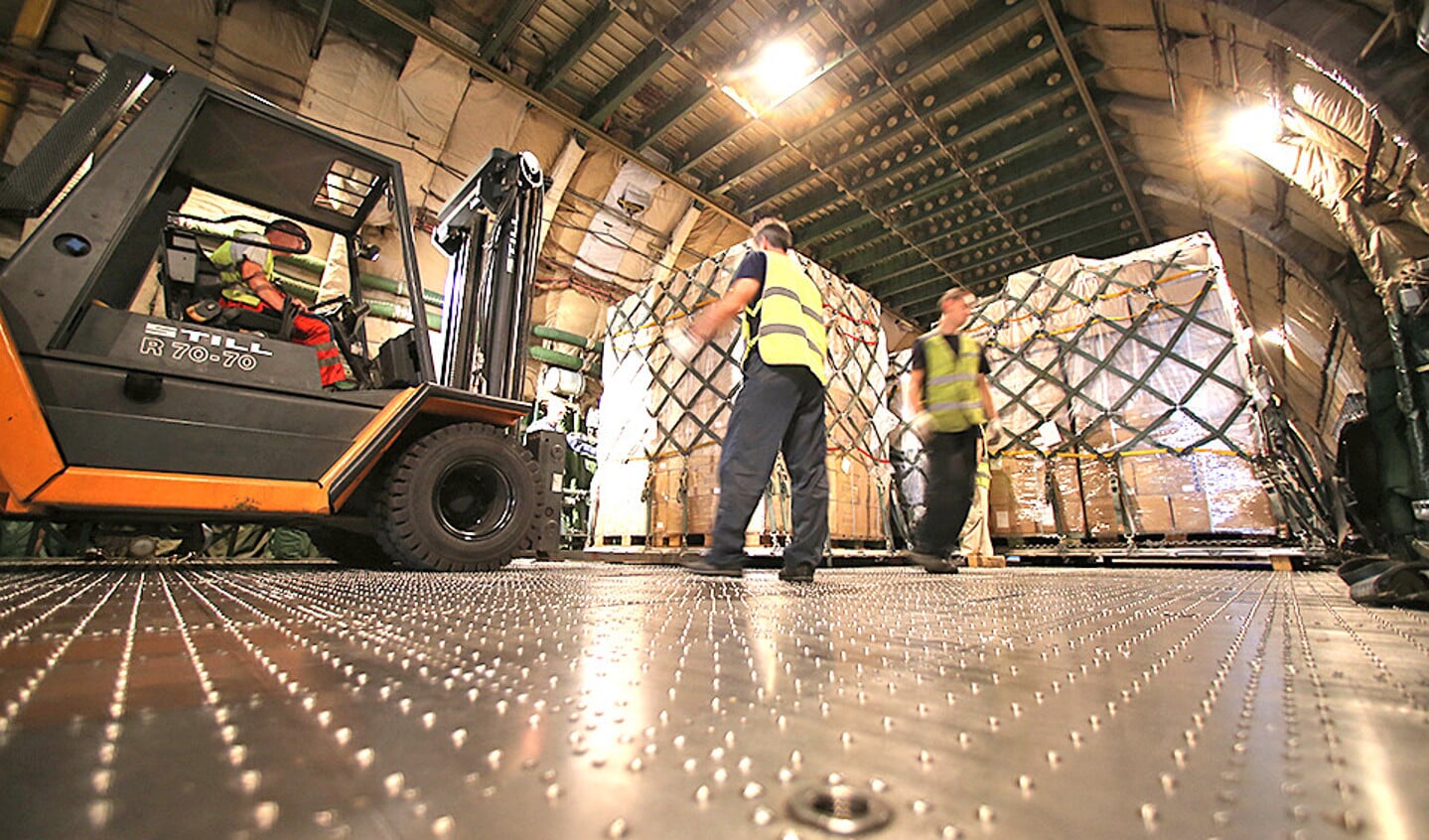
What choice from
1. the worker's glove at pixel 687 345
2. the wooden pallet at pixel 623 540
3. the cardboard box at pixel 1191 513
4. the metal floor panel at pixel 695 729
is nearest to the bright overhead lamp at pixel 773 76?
the worker's glove at pixel 687 345

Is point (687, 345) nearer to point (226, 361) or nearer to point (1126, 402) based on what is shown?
point (226, 361)

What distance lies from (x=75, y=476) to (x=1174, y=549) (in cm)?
689

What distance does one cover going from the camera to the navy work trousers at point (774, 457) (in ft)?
8.70

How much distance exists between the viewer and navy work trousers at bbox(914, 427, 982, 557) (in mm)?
3621

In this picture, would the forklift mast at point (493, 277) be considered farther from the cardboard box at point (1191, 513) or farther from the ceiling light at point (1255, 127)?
the cardboard box at point (1191, 513)

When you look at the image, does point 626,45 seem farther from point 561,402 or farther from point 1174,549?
point 1174,549

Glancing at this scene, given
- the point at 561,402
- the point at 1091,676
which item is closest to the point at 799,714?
the point at 1091,676

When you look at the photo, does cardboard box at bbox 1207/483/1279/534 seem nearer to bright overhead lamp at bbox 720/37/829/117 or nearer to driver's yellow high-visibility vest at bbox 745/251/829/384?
driver's yellow high-visibility vest at bbox 745/251/829/384

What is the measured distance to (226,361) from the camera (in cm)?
246

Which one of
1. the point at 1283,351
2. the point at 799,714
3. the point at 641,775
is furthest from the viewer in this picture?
the point at 1283,351

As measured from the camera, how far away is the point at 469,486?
3.24 meters

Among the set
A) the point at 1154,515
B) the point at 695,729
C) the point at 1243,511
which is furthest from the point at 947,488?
the point at 695,729

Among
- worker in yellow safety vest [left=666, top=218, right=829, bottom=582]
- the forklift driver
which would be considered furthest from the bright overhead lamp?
the forklift driver

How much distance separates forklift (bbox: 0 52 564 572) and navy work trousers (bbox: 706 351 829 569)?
47.9 inches
